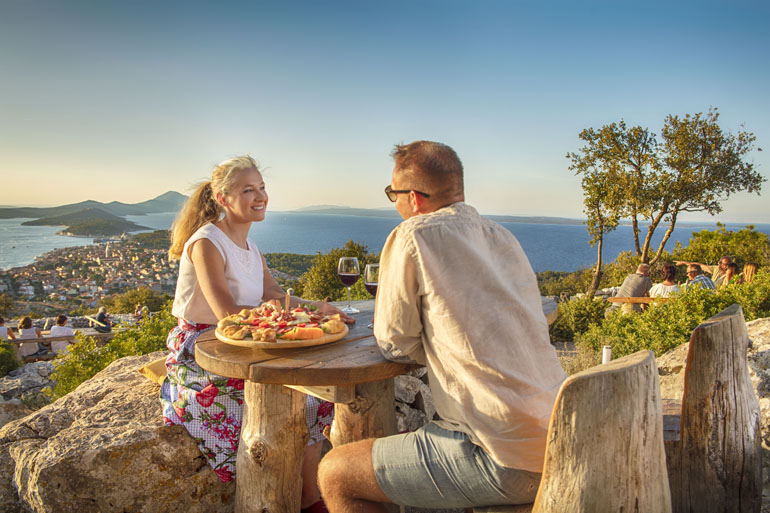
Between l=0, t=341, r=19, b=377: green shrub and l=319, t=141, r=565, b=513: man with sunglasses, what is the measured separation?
35.6 ft

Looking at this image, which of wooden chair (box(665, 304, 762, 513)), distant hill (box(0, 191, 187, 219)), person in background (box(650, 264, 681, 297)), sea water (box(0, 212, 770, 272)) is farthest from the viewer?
distant hill (box(0, 191, 187, 219))

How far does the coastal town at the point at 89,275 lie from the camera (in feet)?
75.0

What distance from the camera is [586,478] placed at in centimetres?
130

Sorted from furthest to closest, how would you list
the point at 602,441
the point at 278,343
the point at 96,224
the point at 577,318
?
the point at 96,224 < the point at 577,318 < the point at 278,343 < the point at 602,441

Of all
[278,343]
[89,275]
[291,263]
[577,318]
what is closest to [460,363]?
[278,343]

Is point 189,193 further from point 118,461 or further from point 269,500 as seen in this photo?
point 269,500

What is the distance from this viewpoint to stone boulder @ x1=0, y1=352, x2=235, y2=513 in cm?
237

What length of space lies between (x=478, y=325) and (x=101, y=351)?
4.42m

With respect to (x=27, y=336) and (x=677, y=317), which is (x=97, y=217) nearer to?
(x=27, y=336)

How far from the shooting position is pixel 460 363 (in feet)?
5.08

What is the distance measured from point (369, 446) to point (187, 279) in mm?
1465

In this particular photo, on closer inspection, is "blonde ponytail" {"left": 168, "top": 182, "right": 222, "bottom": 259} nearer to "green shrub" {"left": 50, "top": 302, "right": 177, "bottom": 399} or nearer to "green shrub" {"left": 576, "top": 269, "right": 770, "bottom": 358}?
"green shrub" {"left": 50, "top": 302, "right": 177, "bottom": 399}

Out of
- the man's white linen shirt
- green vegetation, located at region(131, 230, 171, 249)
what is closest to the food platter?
the man's white linen shirt

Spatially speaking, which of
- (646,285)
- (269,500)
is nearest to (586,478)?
(269,500)
